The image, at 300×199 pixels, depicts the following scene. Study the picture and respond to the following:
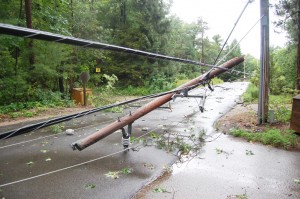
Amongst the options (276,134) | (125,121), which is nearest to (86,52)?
(125,121)

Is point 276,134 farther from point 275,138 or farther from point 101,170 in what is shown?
point 101,170

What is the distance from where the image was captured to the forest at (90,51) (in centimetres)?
1266

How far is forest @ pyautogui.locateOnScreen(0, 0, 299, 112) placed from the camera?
1266 centimetres

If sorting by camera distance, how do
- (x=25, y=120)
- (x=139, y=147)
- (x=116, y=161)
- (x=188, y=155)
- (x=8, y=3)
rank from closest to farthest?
(x=116, y=161)
(x=188, y=155)
(x=139, y=147)
(x=25, y=120)
(x=8, y=3)

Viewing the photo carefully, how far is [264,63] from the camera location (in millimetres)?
8570

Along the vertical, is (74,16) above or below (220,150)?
above

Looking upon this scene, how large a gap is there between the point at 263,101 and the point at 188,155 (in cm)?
430

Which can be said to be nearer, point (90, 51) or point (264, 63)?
point (264, 63)

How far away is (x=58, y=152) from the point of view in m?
6.16

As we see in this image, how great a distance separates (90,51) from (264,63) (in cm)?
1345

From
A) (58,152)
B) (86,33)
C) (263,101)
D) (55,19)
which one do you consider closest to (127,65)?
(86,33)

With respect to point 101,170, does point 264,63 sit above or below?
above

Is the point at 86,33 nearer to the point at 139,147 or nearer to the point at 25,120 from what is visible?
the point at 25,120

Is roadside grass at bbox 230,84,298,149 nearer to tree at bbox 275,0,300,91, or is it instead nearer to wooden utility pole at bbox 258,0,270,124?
wooden utility pole at bbox 258,0,270,124
